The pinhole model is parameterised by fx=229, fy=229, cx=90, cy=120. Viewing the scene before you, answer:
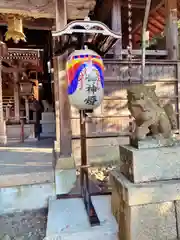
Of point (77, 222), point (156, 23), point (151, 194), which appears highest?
point (156, 23)

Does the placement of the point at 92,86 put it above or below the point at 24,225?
above

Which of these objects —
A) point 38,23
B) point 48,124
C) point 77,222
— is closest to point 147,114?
point 77,222

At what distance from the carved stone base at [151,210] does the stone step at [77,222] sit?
1.07ft

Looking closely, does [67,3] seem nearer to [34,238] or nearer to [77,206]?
[77,206]

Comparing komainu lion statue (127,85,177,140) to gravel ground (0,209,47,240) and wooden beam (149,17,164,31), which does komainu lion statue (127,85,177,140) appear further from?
wooden beam (149,17,164,31)

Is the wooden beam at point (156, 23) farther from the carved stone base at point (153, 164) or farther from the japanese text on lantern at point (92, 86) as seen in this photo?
the carved stone base at point (153, 164)

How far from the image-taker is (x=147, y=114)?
8.36 ft

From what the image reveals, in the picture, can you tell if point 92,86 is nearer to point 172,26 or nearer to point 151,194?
point 151,194

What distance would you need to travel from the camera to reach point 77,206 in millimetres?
3338

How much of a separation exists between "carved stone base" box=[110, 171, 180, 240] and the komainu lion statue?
1.81 ft

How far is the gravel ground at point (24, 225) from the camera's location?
301 centimetres

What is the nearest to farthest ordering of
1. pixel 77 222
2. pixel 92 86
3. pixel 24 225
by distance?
pixel 77 222 → pixel 92 86 → pixel 24 225

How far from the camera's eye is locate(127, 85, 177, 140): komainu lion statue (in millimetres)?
2557

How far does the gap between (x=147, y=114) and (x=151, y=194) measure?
847mm
